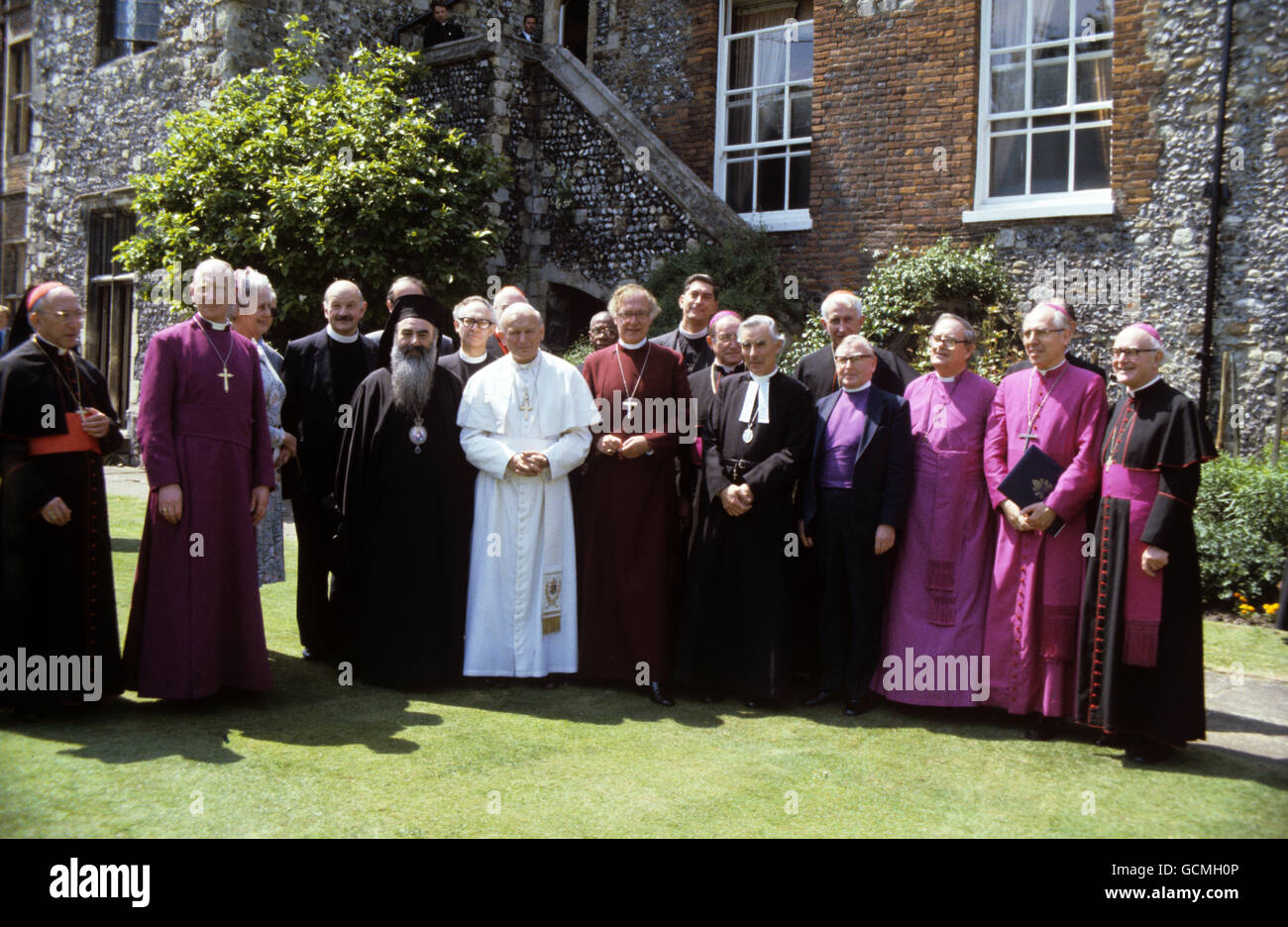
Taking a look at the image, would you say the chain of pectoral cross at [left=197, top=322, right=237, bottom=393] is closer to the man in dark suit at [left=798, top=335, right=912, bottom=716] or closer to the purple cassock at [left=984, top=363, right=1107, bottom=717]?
the man in dark suit at [left=798, top=335, right=912, bottom=716]

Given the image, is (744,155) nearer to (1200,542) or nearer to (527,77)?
(527,77)

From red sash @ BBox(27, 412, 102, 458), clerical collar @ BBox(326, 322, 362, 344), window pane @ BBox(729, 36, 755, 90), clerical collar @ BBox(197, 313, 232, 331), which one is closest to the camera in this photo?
red sash @ BBox(27, 412, 102, 458)

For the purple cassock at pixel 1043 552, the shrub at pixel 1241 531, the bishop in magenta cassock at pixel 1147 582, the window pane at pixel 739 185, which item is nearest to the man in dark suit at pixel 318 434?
the purple cassock at pixel 1043 552

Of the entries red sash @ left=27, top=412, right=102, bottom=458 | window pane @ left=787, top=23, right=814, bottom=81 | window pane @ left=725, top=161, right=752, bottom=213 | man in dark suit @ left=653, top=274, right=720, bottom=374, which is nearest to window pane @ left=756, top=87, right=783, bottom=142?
window pane @ left=787, top=23, right=814, bottom=81

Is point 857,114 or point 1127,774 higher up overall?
point 857,114

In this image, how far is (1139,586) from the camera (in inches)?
195

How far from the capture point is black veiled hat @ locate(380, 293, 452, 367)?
239 inches

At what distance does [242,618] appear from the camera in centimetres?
530

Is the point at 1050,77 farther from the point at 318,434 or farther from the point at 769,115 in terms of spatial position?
the point at 318,434

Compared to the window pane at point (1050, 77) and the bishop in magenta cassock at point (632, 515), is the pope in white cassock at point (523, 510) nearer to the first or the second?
the bishop in magenta cassock at point (632, 515)

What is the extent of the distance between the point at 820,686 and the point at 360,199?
7505mm

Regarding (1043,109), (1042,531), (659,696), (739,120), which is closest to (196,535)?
(659,696)

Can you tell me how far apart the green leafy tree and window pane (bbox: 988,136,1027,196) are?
526 cm

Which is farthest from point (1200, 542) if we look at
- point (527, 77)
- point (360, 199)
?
point (527, 77)
